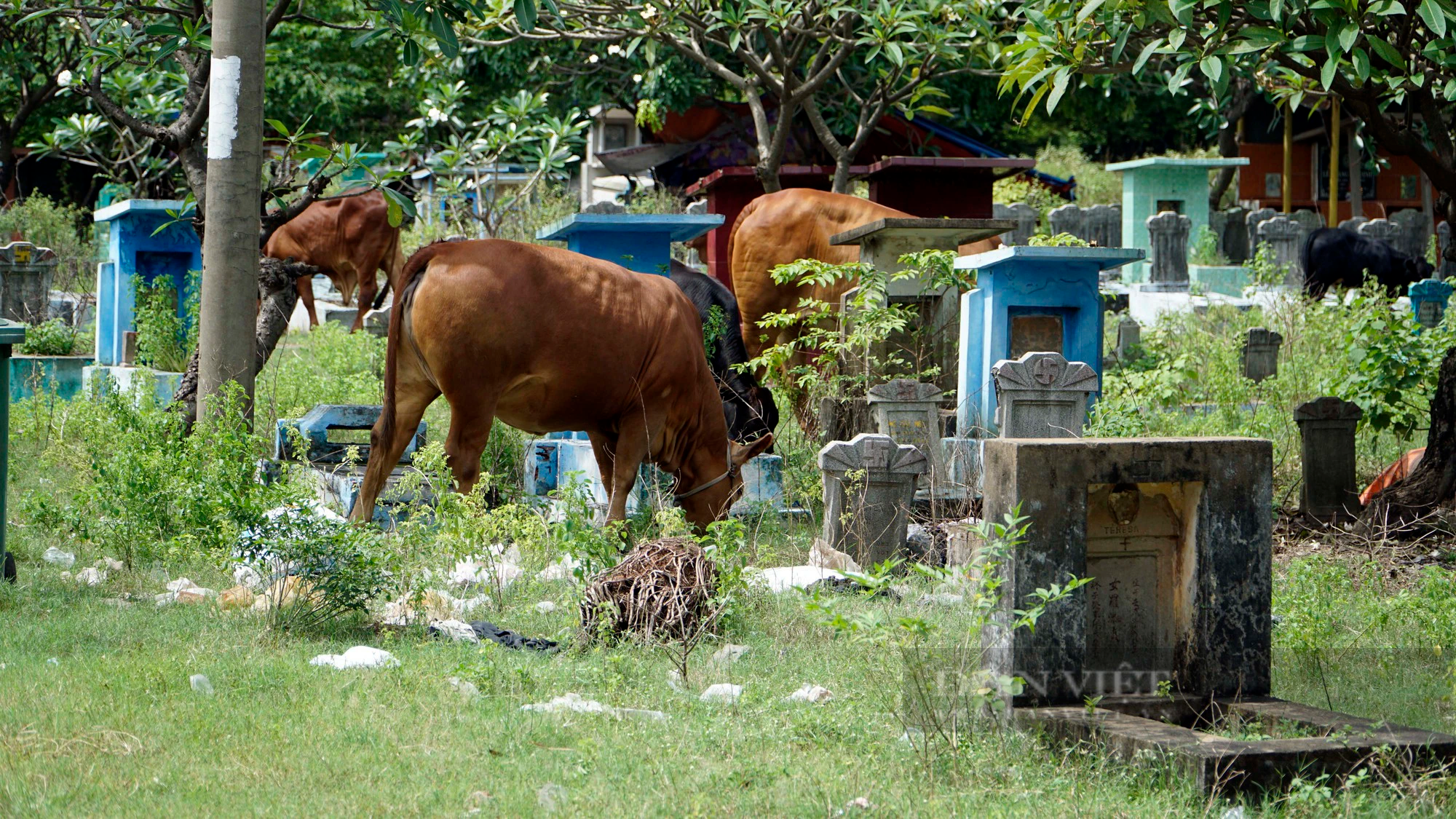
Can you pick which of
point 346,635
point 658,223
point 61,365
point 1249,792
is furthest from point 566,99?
point 1249,792

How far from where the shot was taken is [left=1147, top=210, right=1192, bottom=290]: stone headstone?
65.6 feet

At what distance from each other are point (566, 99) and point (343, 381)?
15.5 meters

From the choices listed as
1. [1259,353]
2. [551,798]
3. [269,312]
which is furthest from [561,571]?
[1259,353]

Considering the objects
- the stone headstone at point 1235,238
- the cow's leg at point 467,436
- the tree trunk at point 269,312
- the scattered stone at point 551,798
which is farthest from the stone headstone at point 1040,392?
the stone headstone at point 1235,238

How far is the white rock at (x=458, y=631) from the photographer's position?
5.94 m

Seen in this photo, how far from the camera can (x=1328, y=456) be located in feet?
30.8

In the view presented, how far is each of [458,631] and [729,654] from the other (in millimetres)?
1161

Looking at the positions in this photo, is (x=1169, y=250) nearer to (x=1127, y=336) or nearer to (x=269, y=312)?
(x=1127, y=336)

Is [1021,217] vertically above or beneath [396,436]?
above

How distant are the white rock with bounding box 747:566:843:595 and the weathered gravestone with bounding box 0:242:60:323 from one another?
1067 centimetres

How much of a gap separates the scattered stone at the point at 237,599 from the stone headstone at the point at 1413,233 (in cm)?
2176

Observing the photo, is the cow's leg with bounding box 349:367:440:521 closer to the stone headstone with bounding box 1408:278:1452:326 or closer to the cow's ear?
the cow's ear

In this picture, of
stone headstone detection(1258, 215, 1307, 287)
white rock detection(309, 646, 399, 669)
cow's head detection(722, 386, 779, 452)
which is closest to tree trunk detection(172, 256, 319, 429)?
cow's head detection(722, 386, 779, 452)

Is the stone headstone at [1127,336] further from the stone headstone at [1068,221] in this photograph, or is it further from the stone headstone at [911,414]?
the stone headstone at [1068,221]
